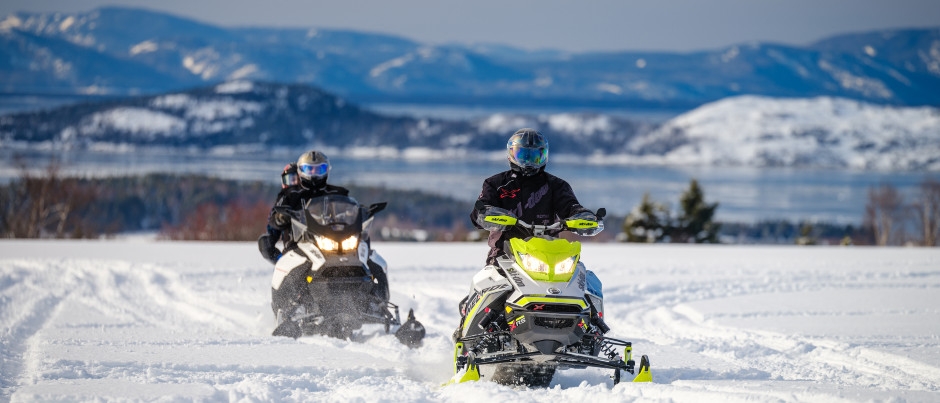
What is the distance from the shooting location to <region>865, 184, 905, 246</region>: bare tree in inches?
2579

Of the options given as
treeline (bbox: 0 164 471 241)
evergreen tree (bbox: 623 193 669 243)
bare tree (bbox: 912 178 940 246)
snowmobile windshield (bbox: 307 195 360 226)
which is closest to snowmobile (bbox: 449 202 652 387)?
snowmobile windshield (bbox: 307 195 360 226)

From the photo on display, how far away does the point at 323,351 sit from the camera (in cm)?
760

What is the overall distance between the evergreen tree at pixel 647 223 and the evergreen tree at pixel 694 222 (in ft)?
2.09

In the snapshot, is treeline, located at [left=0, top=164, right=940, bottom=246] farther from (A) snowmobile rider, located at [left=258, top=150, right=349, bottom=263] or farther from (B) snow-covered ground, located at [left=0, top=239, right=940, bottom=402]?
(A) snowmobile rider, located at [left=258, top=150, right=349, bottom=263]

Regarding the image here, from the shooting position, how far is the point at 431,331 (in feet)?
30.3

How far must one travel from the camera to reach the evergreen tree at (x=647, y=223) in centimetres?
3728

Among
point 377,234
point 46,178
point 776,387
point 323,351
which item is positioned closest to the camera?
point 776,387

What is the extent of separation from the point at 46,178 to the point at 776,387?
41180mm

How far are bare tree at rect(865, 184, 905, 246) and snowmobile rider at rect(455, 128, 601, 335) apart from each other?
64.2 m

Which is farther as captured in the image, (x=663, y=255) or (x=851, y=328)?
(x=663, y=255)

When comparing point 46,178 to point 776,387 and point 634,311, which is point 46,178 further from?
point 776,387

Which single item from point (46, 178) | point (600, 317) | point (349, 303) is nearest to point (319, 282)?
point (349, 303)

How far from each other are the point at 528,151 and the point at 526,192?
1.10 ft

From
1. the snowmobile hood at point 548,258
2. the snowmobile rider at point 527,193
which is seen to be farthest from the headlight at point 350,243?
the snowmobile hood at point 548,258
